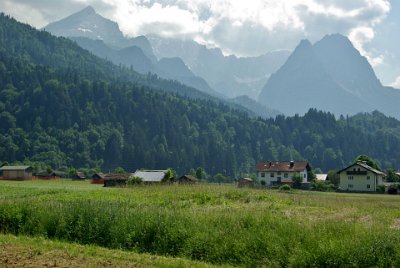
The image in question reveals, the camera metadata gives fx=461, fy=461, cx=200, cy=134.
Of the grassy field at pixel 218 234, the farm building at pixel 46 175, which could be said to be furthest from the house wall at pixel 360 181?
the farm building at pixel 46 175

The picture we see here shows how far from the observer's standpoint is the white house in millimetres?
131250

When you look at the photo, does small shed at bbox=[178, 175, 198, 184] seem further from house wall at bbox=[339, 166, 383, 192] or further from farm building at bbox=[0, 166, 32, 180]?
farm building at bbox=[0, 166, 32, 180]

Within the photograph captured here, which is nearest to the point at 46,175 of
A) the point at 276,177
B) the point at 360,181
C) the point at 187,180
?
the point at 276,177

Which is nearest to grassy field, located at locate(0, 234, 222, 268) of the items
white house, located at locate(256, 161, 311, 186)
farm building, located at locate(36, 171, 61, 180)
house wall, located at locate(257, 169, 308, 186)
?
white house, located at locate(256, 161, 311, 186)

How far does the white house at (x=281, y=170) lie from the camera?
131250 millimetres

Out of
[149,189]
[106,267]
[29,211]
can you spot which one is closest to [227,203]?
[149,189]

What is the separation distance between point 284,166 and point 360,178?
31621 mm

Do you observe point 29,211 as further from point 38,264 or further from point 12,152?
point 12,152

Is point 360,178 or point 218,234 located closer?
point 218,234

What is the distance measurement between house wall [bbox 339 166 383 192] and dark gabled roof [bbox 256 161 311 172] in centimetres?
2244

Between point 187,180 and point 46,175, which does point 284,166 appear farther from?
point 46,175

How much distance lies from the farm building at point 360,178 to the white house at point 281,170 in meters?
21.9

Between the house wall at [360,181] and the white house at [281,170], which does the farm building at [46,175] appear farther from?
the house wall at [360,181]

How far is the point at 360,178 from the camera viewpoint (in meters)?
106
